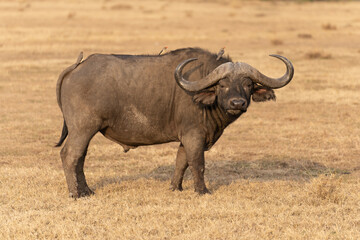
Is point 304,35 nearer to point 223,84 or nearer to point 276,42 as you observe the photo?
point 276,42

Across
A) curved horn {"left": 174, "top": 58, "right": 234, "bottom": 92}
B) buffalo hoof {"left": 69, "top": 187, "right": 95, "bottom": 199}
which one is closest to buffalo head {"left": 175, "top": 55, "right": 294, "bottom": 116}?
curved horn {"left": 174, "top": 58, "right": 234, "bottom": 92}

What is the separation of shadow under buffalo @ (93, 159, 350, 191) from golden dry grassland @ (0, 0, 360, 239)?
0.05 feet

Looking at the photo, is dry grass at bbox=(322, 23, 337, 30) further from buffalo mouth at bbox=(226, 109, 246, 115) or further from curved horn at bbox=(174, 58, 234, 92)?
buffalo mouth at bbox=(226, 109, 246, 115)

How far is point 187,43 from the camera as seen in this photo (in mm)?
24859

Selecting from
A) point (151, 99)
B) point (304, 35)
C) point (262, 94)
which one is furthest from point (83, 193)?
point (304, 35)

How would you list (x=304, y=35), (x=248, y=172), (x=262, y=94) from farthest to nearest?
(x=304, y=35)
(x=248, y=172)
(x=262, y=94)

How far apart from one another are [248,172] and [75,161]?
298 centimetres

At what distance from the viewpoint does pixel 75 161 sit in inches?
309

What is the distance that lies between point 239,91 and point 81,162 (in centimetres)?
218

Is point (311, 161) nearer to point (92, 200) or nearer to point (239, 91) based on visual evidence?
point (239, 91)

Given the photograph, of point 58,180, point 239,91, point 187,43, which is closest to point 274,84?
point 239,91

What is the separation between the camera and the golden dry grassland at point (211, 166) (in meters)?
6.88

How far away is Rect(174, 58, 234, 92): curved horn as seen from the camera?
24.6 feet

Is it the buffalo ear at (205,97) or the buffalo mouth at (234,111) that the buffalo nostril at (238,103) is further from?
the buffalo ear at (205,97)
